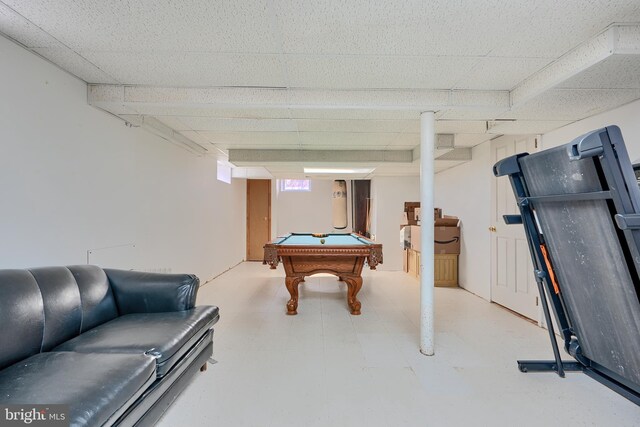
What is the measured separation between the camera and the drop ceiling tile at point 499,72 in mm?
2033

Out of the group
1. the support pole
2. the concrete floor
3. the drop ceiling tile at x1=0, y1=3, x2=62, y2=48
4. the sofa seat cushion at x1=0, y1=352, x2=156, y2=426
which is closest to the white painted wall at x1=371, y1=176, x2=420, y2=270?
the concrete floor

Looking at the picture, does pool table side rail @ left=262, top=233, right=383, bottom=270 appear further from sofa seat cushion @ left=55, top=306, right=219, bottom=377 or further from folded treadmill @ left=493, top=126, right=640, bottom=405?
folded treadmill @ left=493, top=126, right=640, bottom=405

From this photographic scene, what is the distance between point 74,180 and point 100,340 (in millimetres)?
1372

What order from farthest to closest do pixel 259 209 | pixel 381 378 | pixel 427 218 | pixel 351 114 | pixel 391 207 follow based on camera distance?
pixel 259 209, pixel 391 207, pixel 351 114, pixel 427 218, pixel 381 378

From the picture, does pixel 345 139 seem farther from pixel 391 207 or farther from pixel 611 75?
pixel 391 207

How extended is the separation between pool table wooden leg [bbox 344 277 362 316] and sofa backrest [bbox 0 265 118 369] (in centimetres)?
246

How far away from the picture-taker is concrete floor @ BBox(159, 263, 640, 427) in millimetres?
1707

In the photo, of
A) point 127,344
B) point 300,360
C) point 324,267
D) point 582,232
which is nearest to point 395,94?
point 582,232

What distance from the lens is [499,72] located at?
219 cm

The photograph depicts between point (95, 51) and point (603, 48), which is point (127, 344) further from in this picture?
point (603, 48)

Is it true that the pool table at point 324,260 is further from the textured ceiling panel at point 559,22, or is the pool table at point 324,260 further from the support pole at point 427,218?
the textured ceiling panel at point 559,22

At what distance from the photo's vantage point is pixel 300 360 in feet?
7.73

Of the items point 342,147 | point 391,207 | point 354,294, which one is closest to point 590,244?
point 354,294

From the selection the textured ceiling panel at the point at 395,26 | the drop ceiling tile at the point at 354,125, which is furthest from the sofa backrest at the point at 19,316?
the drop ceiling tile at the point at 354,125
